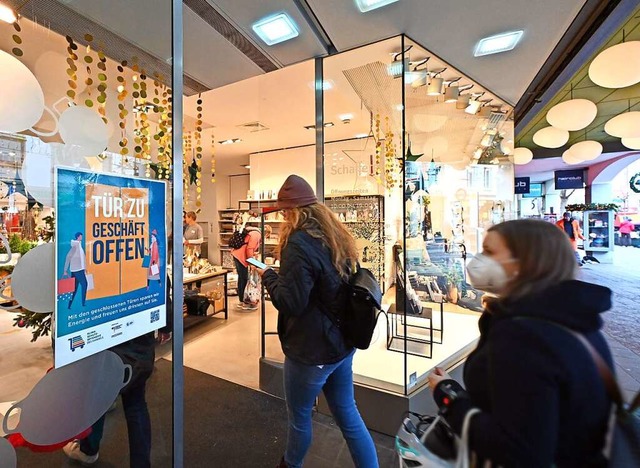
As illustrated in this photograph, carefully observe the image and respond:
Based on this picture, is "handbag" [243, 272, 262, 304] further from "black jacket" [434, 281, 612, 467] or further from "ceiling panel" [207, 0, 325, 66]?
"black jacket" [434, 281, 612, 467]

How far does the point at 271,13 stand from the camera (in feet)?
6.47

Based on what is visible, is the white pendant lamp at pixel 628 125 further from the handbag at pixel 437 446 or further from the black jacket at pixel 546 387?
the handbag at pixel 437 446

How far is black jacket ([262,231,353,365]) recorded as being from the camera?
4.35 feet

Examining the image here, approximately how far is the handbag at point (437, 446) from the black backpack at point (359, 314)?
0.43 meters

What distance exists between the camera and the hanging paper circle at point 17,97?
998 millimetres

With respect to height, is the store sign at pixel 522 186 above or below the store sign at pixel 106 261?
above

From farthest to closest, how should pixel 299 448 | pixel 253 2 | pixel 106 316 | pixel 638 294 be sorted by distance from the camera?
pixel 638 294
pixel 253 2
pixel 299 448
pixel 106 316

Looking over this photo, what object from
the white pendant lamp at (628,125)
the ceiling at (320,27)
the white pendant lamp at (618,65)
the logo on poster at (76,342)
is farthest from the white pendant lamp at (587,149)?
the logo on poster at (76,342)

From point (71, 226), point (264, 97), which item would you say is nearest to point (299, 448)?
point (71, 226)

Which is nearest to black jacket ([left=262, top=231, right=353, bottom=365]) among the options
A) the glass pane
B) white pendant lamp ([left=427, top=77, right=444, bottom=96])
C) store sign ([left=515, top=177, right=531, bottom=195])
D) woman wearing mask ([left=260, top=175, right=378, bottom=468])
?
woman wearing mask ([left=260, top=175, right=378, bottom=468])

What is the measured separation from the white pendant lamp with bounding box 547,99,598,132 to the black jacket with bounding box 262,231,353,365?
3.86 meters

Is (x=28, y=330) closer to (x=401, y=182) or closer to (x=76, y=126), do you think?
(x=76, y=126)

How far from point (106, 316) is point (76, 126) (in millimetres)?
719

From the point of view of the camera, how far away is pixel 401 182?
2.83 m
